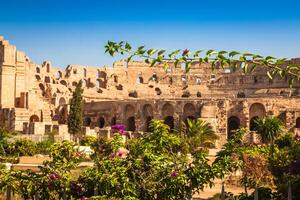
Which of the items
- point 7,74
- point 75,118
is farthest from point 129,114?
point 7,74

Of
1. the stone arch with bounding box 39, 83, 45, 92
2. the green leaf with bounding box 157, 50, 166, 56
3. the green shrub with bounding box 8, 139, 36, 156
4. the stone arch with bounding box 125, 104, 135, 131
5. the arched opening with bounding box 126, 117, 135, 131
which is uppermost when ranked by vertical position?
the stone arch with bounding box 39, 83, 45, 92

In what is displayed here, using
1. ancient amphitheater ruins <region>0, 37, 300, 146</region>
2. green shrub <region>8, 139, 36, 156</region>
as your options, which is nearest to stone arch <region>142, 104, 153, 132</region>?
ancient amphitheater ruins <region>0, 37, 300, 146</region>

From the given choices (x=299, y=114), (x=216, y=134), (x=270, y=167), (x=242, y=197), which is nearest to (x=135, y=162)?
(x=242, y=197)

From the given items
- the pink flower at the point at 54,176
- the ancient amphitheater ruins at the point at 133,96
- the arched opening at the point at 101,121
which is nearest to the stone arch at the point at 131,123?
the ancient amphitheater ruins at the point at 133,96

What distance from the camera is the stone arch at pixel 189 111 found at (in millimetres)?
49406

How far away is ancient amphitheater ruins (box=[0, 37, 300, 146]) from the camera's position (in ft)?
156

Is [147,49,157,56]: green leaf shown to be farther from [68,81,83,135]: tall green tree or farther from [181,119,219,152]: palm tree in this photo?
[68,81,83,135]: tall green tree

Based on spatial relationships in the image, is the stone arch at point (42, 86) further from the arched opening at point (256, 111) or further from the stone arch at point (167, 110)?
the arched opening at point (256, 111)

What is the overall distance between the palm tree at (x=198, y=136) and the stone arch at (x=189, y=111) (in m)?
6.73

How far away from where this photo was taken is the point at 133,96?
61594mm

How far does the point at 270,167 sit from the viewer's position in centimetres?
1224

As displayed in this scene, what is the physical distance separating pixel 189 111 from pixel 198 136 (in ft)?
43.1

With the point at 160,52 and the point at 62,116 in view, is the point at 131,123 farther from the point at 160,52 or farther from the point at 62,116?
the point at 160,52

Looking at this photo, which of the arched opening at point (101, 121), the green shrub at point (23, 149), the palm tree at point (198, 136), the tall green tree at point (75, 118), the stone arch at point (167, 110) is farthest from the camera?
the arched opening at point (101, 121)
